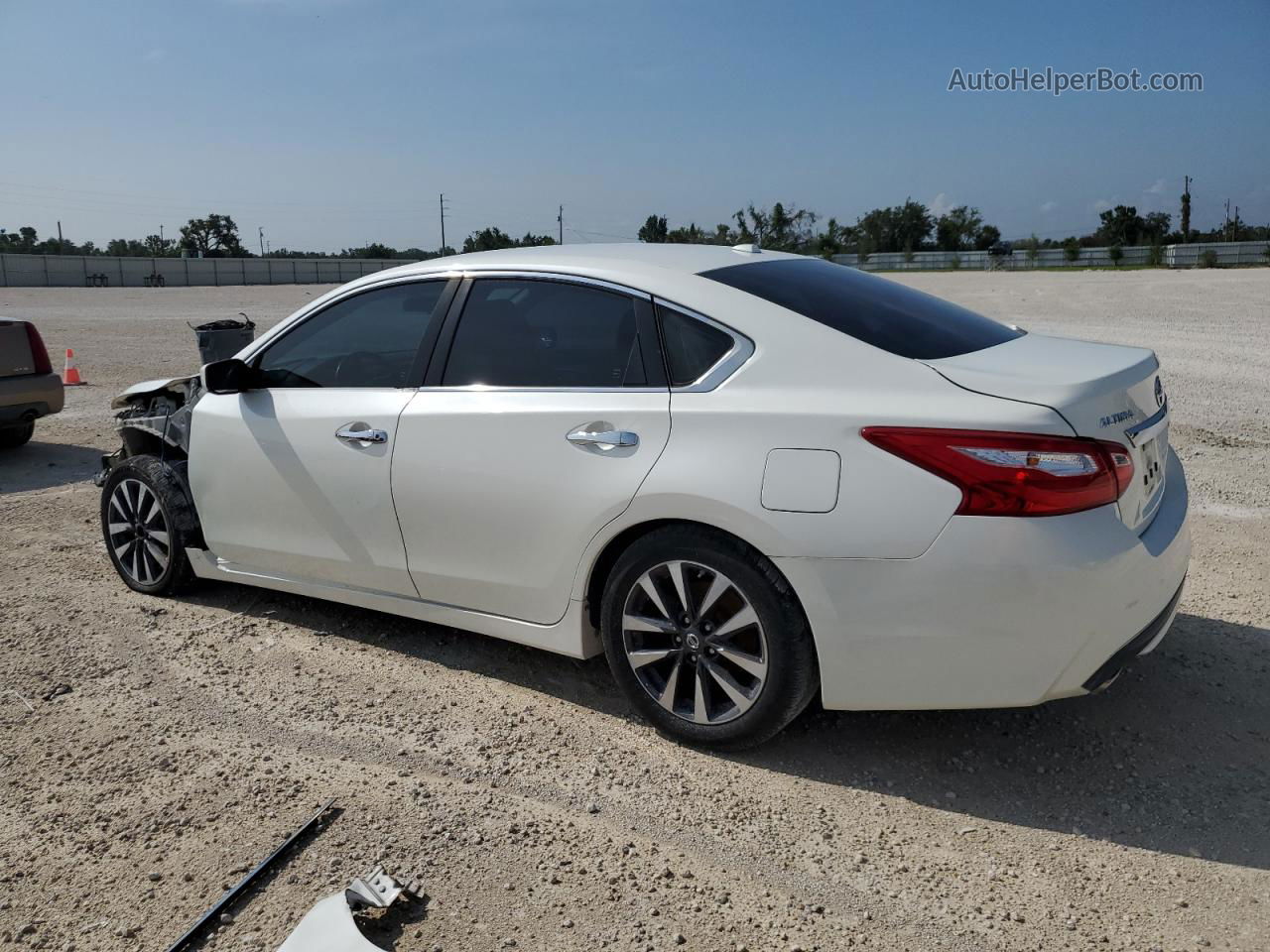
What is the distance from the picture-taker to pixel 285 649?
4617 millimetres

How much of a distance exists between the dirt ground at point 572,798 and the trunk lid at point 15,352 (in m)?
4.10

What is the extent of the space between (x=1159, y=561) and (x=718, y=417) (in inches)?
55.8

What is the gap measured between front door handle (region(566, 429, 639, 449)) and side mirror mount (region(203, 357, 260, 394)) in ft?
5.83

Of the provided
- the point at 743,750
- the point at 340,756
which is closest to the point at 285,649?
the point at 340,756

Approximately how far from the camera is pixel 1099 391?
3.14m

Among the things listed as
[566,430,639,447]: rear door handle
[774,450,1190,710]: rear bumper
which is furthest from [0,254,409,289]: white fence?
[774,450,1190,710]: rear bumper

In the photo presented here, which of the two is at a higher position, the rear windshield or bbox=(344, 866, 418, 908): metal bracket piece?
the rear windshield

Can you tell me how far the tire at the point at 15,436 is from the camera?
9.20 meters

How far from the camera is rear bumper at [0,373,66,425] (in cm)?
838

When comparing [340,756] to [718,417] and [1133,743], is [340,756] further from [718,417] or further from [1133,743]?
[1133,743]

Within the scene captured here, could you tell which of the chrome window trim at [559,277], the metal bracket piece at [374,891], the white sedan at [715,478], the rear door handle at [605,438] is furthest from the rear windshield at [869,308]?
the metal bracket piece at [374,891]

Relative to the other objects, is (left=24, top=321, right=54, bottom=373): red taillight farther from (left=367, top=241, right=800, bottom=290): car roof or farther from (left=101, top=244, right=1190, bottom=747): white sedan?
(left=367, top=241, right=800, bottom=290): car roof

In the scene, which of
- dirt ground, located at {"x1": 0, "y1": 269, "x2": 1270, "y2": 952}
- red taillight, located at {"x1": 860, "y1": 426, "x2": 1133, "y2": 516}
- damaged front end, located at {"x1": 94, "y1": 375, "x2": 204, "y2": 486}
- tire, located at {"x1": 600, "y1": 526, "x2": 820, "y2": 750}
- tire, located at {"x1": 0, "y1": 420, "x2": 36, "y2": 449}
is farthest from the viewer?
tire, located at {"x1": 0, "y1": 420, "x2": 36, "y2": 449}

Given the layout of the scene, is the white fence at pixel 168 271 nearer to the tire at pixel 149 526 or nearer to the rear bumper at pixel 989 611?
the tire at pixel 149 526
